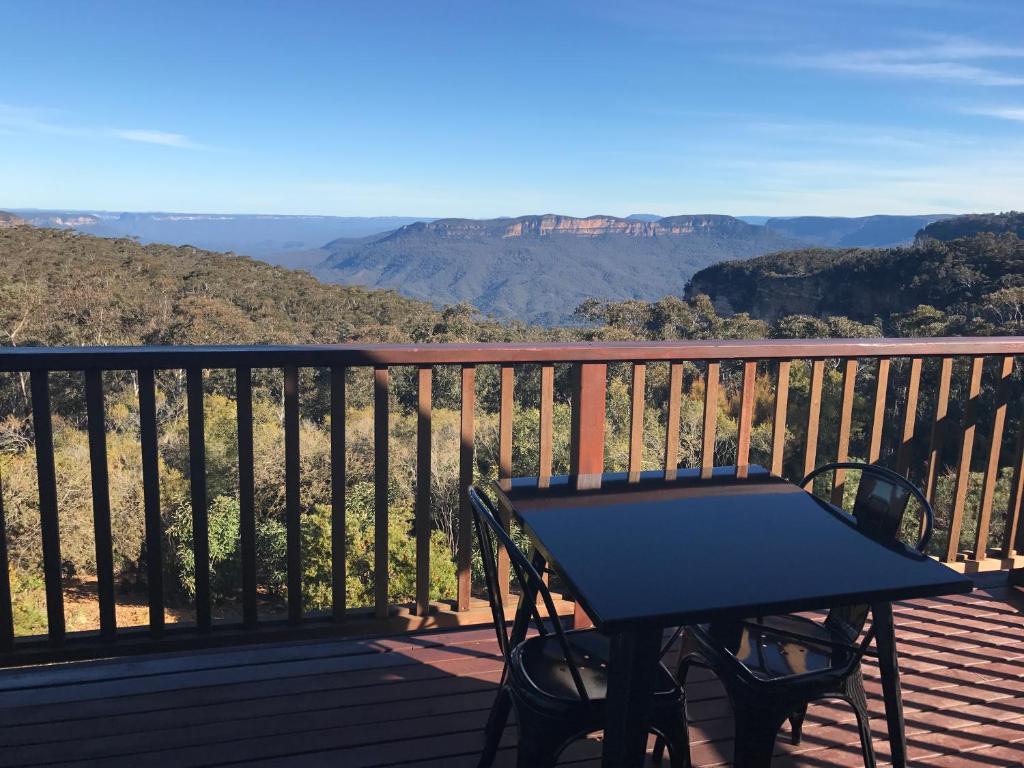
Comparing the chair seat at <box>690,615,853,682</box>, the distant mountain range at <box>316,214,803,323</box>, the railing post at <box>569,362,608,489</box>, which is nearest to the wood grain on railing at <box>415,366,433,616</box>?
the railing post at <box>569,362,608,489</box>

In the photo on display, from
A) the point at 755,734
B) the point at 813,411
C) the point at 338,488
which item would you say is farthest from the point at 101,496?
the point at 813,411

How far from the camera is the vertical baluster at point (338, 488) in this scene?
2172 mm

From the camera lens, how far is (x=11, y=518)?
11469 mm

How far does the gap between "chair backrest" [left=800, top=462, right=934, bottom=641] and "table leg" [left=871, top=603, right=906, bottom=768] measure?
0.09 meters

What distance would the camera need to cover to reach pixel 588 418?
236 centimetres

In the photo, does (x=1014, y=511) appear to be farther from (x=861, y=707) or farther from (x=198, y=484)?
(x=198, y=484)

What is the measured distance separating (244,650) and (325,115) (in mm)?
44134

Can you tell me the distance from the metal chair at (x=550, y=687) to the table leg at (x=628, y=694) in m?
0.06

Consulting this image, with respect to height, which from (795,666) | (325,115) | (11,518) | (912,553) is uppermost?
(325,115)

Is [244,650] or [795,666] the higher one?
[795,666]

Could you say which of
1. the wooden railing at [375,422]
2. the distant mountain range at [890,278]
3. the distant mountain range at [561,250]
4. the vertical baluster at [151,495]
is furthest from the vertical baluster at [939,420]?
the distant mountain range at [561,250]

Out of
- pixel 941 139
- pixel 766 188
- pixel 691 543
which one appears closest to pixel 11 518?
pixel 691 543

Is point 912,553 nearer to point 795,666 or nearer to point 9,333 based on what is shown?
Result: point 795,666

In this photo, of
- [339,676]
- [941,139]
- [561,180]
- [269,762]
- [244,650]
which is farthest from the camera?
[561,180]
